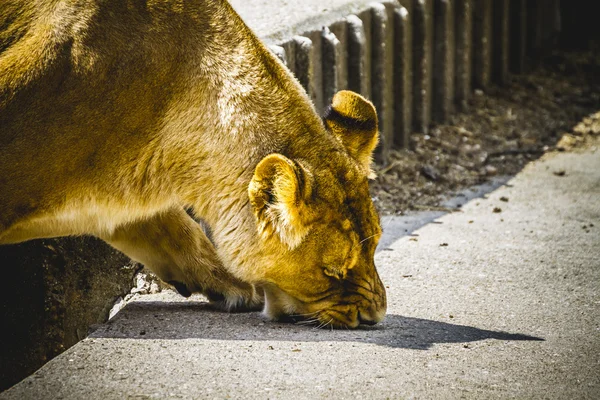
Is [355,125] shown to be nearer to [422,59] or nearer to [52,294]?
[52,294]

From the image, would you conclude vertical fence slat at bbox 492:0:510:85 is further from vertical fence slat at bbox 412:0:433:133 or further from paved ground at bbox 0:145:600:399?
paved ground at bbox 0:145:600:399

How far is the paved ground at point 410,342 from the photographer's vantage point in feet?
11.4

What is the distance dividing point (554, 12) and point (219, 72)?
273 inches

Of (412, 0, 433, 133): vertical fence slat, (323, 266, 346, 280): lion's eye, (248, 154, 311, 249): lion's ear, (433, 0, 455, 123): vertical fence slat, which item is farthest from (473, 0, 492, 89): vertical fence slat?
(248, 154, 311, 249): lion's ear

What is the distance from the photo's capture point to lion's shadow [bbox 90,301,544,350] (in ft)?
13.0

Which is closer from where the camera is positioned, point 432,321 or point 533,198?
point 432,321

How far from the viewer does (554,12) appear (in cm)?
998

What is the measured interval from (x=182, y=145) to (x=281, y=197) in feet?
1.86

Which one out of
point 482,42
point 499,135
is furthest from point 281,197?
point 482,42

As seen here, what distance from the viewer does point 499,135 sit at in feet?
26.0

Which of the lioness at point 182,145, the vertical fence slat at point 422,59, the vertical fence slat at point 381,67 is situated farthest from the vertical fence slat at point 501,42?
the lioness at point 182,145

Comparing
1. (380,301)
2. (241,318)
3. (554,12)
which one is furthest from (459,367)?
(554,12)

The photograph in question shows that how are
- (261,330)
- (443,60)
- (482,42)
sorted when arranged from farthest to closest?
(482,42), (443,60), (261,330)

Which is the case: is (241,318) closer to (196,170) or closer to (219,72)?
(196,170)
